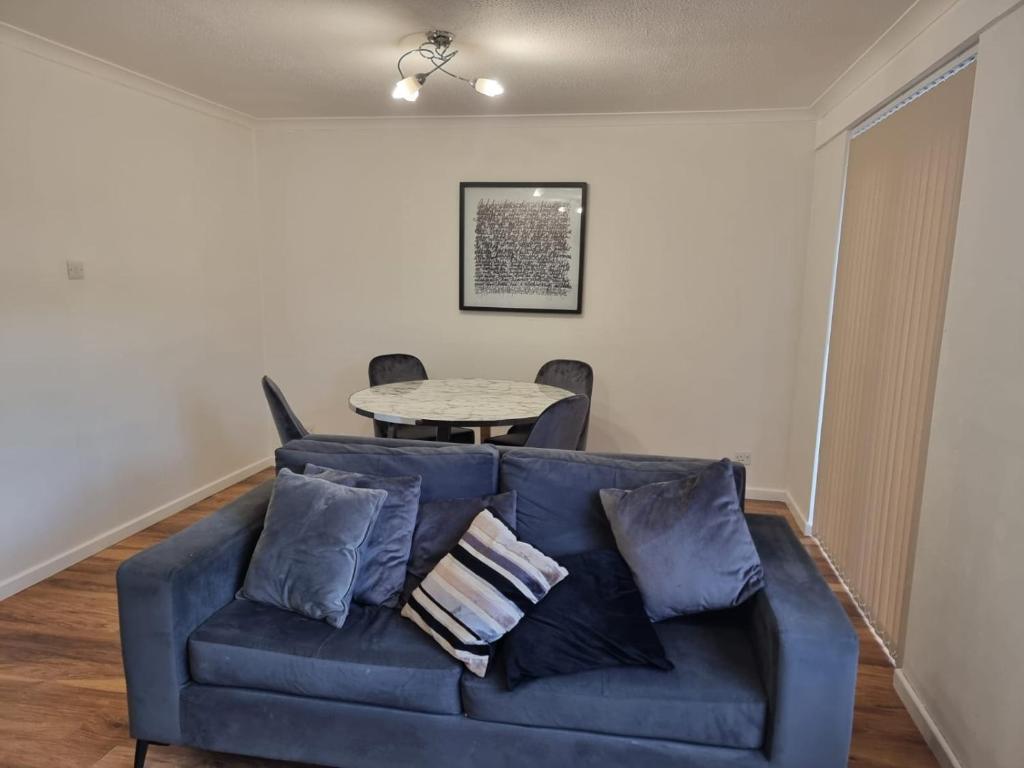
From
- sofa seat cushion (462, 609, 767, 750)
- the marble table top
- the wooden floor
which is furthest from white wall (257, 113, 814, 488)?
sofa seat cushion (462, 609, 767, 750)

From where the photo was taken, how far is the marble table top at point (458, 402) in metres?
2.93

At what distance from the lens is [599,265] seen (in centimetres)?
420

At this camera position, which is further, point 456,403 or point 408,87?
point 456,403

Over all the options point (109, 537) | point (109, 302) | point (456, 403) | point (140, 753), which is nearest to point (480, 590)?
point (140, 753)

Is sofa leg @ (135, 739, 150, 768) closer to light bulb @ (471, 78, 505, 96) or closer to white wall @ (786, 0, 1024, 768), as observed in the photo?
white wall @ (786, 0, 1024, 768)

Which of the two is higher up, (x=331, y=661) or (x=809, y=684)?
(x=809, y=684)

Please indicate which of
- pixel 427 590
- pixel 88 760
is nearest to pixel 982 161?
pixel 427 590

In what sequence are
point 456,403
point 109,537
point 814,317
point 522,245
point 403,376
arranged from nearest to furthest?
point 456,403 < point 109,537 < point 814,317 < point 403,376 < point 522,245

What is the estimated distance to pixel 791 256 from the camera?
4000mm

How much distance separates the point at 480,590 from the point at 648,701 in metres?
0.52

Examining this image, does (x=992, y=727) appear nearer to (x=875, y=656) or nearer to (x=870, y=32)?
(x=875, y=656)

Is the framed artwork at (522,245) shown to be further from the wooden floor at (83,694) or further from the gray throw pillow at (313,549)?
the gray throw pillow at (313,549)

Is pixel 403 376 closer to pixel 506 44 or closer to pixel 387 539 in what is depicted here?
pixel 506 44

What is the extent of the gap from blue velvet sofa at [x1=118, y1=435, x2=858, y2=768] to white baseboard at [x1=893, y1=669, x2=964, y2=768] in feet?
1.93
